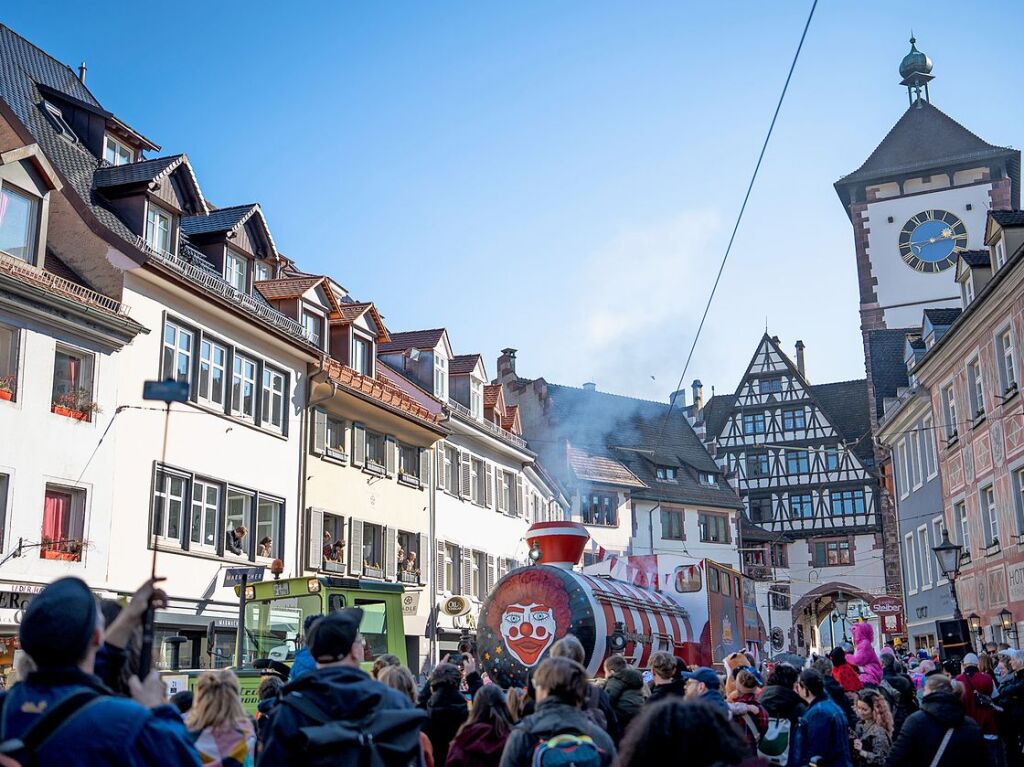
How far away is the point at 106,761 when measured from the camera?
3.20m

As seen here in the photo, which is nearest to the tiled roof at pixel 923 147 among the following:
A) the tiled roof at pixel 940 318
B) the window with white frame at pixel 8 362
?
the tiled roof at pixel 940 318

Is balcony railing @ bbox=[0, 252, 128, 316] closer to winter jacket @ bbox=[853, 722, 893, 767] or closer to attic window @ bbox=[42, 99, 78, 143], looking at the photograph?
attic window @ bbox=[42, 99, 78, 143]

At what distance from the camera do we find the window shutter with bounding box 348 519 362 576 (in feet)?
89.5

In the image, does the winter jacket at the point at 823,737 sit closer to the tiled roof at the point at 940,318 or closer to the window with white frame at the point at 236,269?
the window with white frame at the point at 236,269

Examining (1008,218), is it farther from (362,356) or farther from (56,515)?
(56,515)

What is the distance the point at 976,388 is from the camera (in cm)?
2656

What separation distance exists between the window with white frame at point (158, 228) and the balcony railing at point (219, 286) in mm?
343

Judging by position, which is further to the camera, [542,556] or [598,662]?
[542,556]

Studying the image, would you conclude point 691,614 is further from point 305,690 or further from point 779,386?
point 779,386

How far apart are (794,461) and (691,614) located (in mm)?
41049

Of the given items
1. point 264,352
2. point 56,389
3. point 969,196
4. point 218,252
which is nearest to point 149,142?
point 218,252

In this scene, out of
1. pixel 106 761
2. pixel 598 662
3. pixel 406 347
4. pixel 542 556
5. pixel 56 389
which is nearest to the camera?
pixel 106 761

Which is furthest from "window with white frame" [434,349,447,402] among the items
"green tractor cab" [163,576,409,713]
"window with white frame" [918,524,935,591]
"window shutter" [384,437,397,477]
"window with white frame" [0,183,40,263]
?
"green tractor cab" [163,576,409,713]

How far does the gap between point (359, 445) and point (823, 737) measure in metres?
21.3
